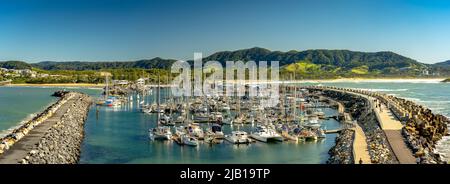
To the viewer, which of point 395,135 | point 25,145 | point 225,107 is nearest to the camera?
point 25,145

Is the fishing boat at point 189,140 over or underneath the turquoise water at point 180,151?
over

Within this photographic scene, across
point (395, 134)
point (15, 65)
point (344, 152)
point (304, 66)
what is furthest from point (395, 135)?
point (15, 65)

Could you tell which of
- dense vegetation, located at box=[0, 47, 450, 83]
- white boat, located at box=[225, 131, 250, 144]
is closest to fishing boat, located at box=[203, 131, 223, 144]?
white boat, located at box=[225, 131, 250, 144]

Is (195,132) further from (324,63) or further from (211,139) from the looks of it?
(324,63)

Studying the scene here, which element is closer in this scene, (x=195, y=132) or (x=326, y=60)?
(x=195, y=132)

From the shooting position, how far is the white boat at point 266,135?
965 inches

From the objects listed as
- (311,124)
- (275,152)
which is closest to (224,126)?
(311,124)

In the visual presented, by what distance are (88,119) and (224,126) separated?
11.5 m

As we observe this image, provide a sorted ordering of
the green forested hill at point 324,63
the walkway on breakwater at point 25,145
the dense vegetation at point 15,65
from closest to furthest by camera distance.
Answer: the walkway on breakwater at point 25,145
the green forested hill at point 324,63
the dense vegetation at point 15,65

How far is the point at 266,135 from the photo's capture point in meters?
24.6

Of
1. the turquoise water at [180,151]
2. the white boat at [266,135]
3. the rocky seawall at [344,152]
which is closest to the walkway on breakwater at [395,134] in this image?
the rocky seawall at [344,152]

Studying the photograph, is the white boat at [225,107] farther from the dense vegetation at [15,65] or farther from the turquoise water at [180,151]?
the dense vegetation at [15,65]

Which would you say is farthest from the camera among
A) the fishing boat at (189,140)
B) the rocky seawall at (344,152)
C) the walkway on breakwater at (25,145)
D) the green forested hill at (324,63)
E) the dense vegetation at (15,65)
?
the dense vegetation at (15,65)

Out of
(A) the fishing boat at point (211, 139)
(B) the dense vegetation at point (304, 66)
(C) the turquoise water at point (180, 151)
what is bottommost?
(C) the turquoise water at point (180, 151)
